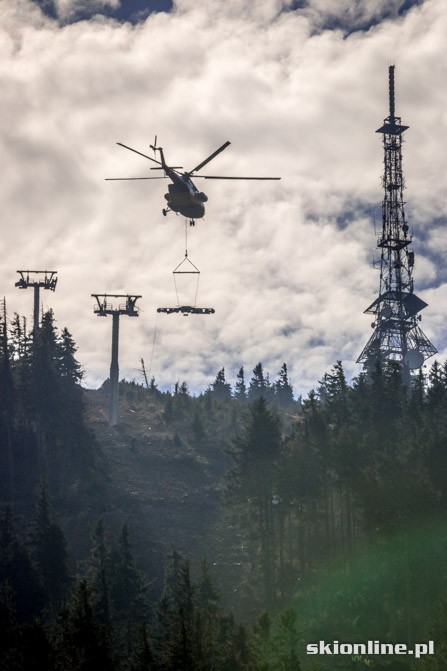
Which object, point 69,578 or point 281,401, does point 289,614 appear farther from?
point 281,401

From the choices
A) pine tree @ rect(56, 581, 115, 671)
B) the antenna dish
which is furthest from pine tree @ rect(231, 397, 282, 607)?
the antenna dish

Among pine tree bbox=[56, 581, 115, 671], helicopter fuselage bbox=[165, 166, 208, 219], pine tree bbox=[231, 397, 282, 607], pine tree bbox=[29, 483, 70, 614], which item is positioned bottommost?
pine tree bbox=[56, 581, 115, 671]

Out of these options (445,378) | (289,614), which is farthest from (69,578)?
(445,378)

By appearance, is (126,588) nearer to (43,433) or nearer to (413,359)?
(43,433)

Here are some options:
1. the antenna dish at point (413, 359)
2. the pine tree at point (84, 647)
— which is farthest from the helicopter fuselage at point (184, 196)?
the antenna dish at point (413, 359)

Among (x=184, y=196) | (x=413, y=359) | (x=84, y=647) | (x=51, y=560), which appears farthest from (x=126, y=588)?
(x=413, y=359)

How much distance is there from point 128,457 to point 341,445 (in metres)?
39.2

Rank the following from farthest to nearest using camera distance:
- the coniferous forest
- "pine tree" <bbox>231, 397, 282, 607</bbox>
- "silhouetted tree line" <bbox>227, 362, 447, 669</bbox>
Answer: "pine tree" <bbox>231, 397, 282, 607</bbox>, "silhouetted tree line" <bbox>227, 362, 447, 669</bbox>, the coniferous forest

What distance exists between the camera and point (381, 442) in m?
68.6

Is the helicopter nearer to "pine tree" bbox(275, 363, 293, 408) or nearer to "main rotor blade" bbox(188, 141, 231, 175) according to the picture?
"main rotor blade" bbox(188, 141, 231, 175)

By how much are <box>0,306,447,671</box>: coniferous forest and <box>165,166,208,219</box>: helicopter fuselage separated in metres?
17.1

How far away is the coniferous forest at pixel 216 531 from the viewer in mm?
45281

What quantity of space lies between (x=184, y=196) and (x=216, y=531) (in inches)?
1386

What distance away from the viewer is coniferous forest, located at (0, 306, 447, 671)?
149ft
